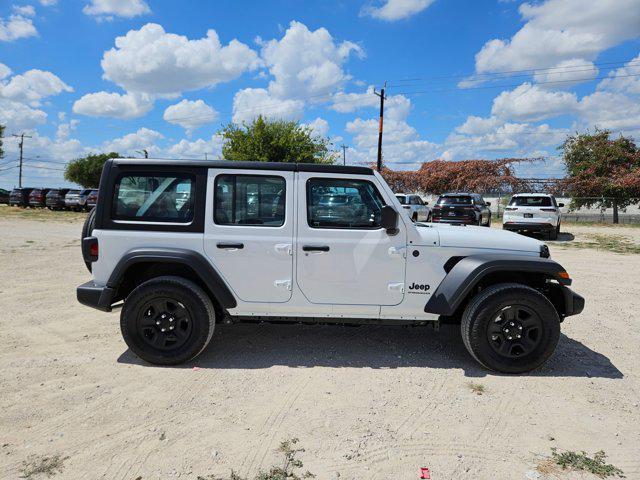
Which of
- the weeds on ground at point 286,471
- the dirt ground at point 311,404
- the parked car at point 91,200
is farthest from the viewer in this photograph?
the parked car at point 91,200

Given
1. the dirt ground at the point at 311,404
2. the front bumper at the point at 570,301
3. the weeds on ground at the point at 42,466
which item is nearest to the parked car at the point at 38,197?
the dirt ground at the point at 311,404

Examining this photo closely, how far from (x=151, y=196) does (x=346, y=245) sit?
6.05 feet

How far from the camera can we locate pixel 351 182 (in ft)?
13.3

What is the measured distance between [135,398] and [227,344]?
4.15ft

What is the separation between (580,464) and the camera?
270cm

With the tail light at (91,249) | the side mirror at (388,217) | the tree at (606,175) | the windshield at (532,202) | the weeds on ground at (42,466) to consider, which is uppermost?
the tree at (606,175)

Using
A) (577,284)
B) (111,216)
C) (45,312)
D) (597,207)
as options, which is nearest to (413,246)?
(111,216)

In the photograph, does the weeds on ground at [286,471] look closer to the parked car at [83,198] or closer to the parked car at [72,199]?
the parked car at [83,198]

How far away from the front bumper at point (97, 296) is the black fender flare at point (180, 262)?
7 cm

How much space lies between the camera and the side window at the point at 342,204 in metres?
4.02

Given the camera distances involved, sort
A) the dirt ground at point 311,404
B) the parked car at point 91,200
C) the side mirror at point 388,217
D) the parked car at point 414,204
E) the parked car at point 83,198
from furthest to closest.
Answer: the parked car at point 83,198 → the parked car at point 91,200 → the parked car at point 414,204 → the side mirror at point 388,217 → the dirt ground at point 311,404

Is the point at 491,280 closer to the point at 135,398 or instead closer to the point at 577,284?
the point at 135,398

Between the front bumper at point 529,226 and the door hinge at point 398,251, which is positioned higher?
the front bumper at point 529,226

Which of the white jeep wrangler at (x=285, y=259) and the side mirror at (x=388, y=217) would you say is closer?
the side mirror at (x=388, y=217)
